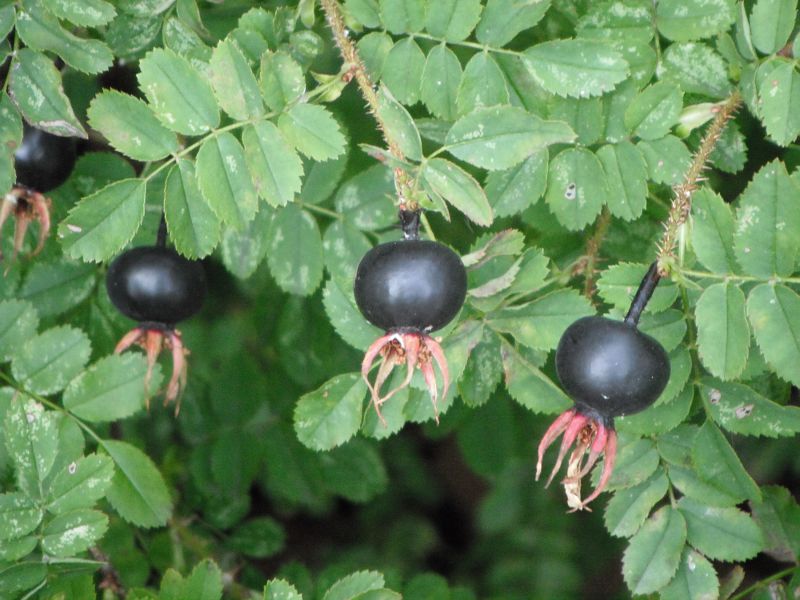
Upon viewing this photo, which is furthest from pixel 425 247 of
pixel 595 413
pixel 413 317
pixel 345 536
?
pixel 345 536

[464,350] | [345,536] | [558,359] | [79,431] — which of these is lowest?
[345,536]

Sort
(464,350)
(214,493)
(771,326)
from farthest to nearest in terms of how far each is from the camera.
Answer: (214,493) → (464,350) → (771,326)

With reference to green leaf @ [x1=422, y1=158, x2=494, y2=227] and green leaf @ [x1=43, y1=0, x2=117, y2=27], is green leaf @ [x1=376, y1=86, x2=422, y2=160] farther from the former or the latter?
green leaf @ [x1=43, y1=0, x2=117, y2=27]

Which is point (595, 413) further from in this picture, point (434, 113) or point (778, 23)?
point (778, 23)

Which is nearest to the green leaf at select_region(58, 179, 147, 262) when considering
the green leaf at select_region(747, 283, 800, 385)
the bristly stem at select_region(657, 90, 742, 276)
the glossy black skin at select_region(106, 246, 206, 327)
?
the glossy black skin at select_region(106, 246, 206, 327)

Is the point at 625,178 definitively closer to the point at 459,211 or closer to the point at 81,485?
the point at 459,211

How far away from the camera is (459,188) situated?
2.06 m

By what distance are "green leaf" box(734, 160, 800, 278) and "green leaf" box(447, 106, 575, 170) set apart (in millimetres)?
436

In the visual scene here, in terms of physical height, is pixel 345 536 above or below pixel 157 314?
below

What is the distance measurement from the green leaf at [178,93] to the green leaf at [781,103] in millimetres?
1327

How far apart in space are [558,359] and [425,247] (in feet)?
1.22

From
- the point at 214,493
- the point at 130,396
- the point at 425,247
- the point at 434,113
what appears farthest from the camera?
the point at 214,493

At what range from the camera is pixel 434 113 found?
2.41 metres

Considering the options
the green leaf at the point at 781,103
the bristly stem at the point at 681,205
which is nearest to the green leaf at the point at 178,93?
the bristly stem at the point at 681,205
